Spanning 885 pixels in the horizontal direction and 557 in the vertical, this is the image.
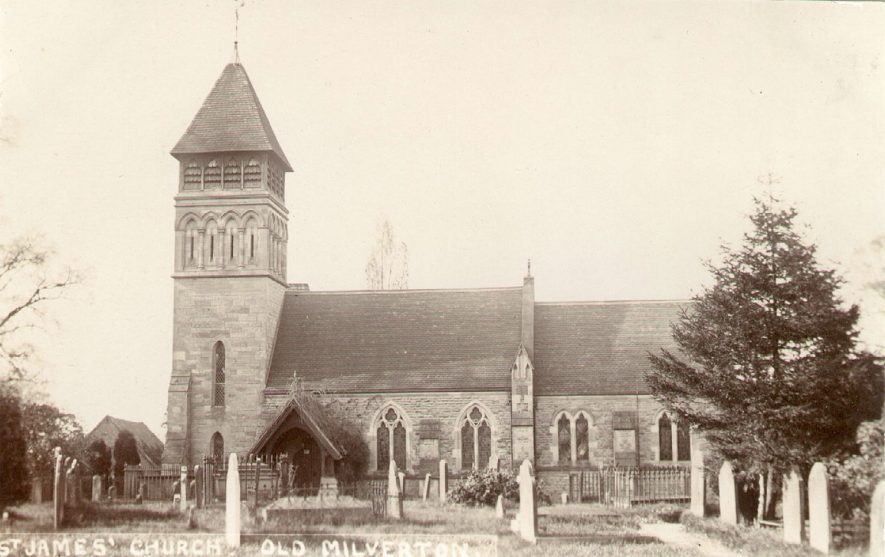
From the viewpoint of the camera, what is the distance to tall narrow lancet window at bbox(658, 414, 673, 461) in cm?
3061

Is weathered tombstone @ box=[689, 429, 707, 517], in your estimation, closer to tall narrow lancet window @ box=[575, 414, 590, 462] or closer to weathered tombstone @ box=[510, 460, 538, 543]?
weathered tombstone @ box=[510, 460, 538, 543]

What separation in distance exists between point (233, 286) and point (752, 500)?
55.4 feet

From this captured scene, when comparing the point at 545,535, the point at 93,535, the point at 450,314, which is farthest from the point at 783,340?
the point at 450,314

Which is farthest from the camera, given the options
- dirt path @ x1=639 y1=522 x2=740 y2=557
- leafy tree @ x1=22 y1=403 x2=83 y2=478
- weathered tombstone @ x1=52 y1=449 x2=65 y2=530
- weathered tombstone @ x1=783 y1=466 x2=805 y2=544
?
leafy tree @ x1=22 y1=403 x2=83 y2=478

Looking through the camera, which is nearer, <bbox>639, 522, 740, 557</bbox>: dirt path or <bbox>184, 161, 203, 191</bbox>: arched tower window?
<bbox>639, 522, 740, 557</bbox>: dirt path

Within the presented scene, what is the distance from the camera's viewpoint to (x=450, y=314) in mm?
32219

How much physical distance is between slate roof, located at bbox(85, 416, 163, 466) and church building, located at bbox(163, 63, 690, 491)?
3.62ft

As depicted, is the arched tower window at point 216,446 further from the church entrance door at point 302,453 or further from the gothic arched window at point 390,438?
the gothic arched window at point 390,438

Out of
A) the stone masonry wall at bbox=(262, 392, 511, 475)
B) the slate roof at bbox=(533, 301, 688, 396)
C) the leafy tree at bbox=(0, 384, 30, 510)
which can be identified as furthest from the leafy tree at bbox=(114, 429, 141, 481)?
the slate roof at bbox=(533, 301, 688, 396)

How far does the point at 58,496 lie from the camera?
18156 millimetres

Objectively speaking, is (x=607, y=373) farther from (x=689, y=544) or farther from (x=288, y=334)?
(x=689, y=544)

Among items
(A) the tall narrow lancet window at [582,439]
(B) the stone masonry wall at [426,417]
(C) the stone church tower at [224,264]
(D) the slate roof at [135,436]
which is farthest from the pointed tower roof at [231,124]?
(A) the tall narrow lancet window at [582,439]

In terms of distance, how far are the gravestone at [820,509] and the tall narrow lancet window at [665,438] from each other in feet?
48.7

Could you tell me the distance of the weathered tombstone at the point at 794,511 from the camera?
53.5 ft
